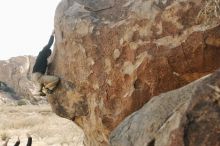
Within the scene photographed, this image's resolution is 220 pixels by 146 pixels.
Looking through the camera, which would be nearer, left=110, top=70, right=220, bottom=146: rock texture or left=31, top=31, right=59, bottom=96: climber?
left=110, top=70, right=220, bottom=146: rock texture

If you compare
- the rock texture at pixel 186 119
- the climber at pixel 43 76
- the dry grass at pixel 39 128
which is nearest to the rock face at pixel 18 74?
the dry grass at pixel 39 128

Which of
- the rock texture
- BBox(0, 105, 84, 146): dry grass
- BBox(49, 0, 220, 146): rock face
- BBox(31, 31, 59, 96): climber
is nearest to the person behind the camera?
the rock texture

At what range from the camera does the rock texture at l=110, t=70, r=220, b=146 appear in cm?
487

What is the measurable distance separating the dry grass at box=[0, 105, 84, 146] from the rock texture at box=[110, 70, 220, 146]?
1737 centimetres

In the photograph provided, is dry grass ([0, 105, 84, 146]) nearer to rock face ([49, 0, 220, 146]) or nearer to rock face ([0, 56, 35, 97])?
rock face ([49, 0, 220, 146])

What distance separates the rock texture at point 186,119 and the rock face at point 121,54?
1886 millimetres

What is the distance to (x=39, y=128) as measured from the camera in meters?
28.3

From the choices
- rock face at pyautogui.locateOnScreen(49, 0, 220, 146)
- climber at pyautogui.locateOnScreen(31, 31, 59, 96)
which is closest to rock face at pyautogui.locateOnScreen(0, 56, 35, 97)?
climber at pyautogui.locateOnScreen(31, 31, 59, 96)

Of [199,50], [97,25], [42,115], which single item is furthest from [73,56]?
[42,115]

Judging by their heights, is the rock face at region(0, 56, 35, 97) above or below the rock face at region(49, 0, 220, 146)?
below

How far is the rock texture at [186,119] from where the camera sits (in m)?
4.87

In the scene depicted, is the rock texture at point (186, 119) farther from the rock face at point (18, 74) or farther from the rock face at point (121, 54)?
the rock face at point (18, 74)

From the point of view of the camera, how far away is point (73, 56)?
963cm

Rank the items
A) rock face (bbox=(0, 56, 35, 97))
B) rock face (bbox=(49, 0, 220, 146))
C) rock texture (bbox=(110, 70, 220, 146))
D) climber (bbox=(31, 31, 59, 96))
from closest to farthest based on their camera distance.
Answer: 1. rock texture (bbox=(110, 70, 220, 146))
2. rock face (bbox=(49, 0, 220, 146))
3. climber (bbox=(31, 31, 59, 96))
4. rock face (bbox=(0, 56, 35, 97))
